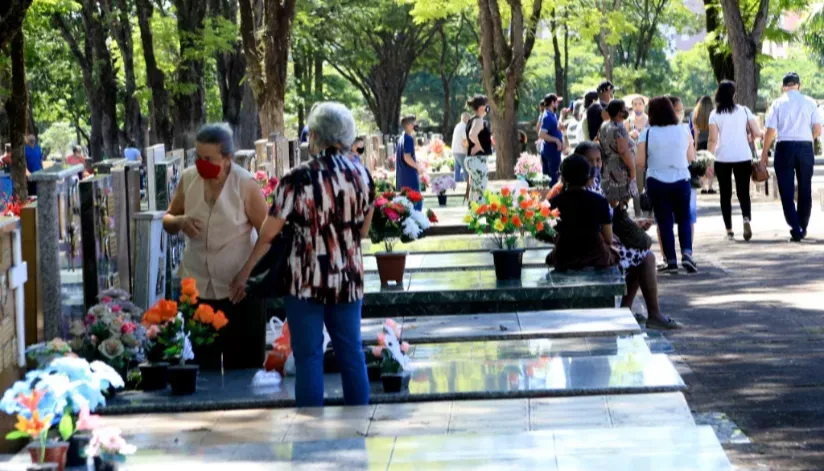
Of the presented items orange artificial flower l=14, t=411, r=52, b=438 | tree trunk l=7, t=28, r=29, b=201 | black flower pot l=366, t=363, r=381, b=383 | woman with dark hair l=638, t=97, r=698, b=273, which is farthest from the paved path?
tree trunk l=7, t=28, r=29, b=201

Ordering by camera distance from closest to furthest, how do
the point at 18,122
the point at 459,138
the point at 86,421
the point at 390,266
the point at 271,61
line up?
the point at 86,421 < the point at 390,266 < the point at 271,61 < the point at 18,122 < the point at 459,138

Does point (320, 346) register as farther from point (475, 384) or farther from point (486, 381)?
point (486, 381)

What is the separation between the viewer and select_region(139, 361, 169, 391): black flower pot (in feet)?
29.0

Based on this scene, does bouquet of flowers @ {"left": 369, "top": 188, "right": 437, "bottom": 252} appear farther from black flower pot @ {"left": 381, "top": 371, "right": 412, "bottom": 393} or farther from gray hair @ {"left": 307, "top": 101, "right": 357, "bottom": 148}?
gray hair @ {"left": 307, "top": 101, "right": 357, "bottom": 148}

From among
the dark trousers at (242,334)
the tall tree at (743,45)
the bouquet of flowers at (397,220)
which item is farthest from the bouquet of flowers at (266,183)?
the tall tree at (743,45)

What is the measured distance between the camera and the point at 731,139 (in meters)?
17.0

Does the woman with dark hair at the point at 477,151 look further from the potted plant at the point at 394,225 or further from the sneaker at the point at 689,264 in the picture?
the potted plant at the point at 394,225

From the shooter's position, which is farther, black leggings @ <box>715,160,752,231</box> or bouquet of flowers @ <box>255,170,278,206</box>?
black leggings @ <box>715,160,752,231</box>

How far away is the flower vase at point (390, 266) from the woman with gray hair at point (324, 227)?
4.24m

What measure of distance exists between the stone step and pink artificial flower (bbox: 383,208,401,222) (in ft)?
7.61

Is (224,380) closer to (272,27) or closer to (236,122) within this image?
(272,27)

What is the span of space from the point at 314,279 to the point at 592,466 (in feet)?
6.68

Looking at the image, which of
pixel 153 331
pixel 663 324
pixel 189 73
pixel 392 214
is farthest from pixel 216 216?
pixel 189 73

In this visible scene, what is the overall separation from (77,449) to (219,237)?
2800mm
